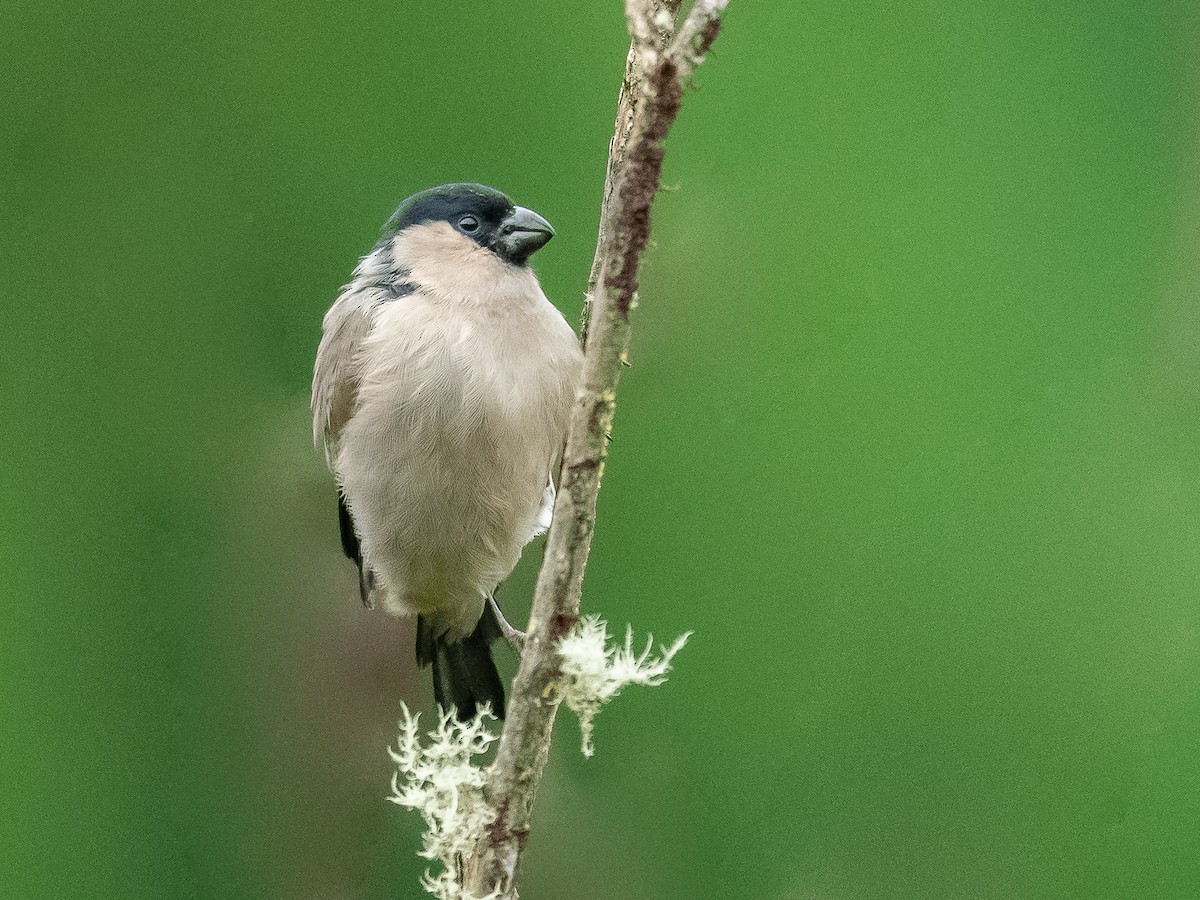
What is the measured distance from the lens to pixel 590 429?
76 cm

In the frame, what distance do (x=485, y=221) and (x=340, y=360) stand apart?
238 millimetres

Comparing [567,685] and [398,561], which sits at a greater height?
[398,561]

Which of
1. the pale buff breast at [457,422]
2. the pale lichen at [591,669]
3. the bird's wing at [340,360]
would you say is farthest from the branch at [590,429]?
the bird's wing at [340,360]

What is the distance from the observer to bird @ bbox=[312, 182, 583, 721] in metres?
1.28

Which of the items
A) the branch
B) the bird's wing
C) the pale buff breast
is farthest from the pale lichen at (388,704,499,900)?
the bird's wing

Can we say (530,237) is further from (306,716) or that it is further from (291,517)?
A: (306,716)

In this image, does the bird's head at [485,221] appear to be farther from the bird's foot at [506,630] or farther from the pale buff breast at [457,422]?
the bird's foot at [506,630]

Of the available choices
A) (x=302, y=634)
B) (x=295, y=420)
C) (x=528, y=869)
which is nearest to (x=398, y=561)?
(x=302, y=634)

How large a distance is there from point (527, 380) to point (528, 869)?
0.57 meters

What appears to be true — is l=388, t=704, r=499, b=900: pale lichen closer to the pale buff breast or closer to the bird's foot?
the pale buff breast

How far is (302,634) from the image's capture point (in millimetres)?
1456

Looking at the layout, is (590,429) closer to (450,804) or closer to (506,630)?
(450,804)

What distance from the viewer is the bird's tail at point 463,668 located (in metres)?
1.46

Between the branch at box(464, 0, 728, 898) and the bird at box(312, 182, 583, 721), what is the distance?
41 cm
